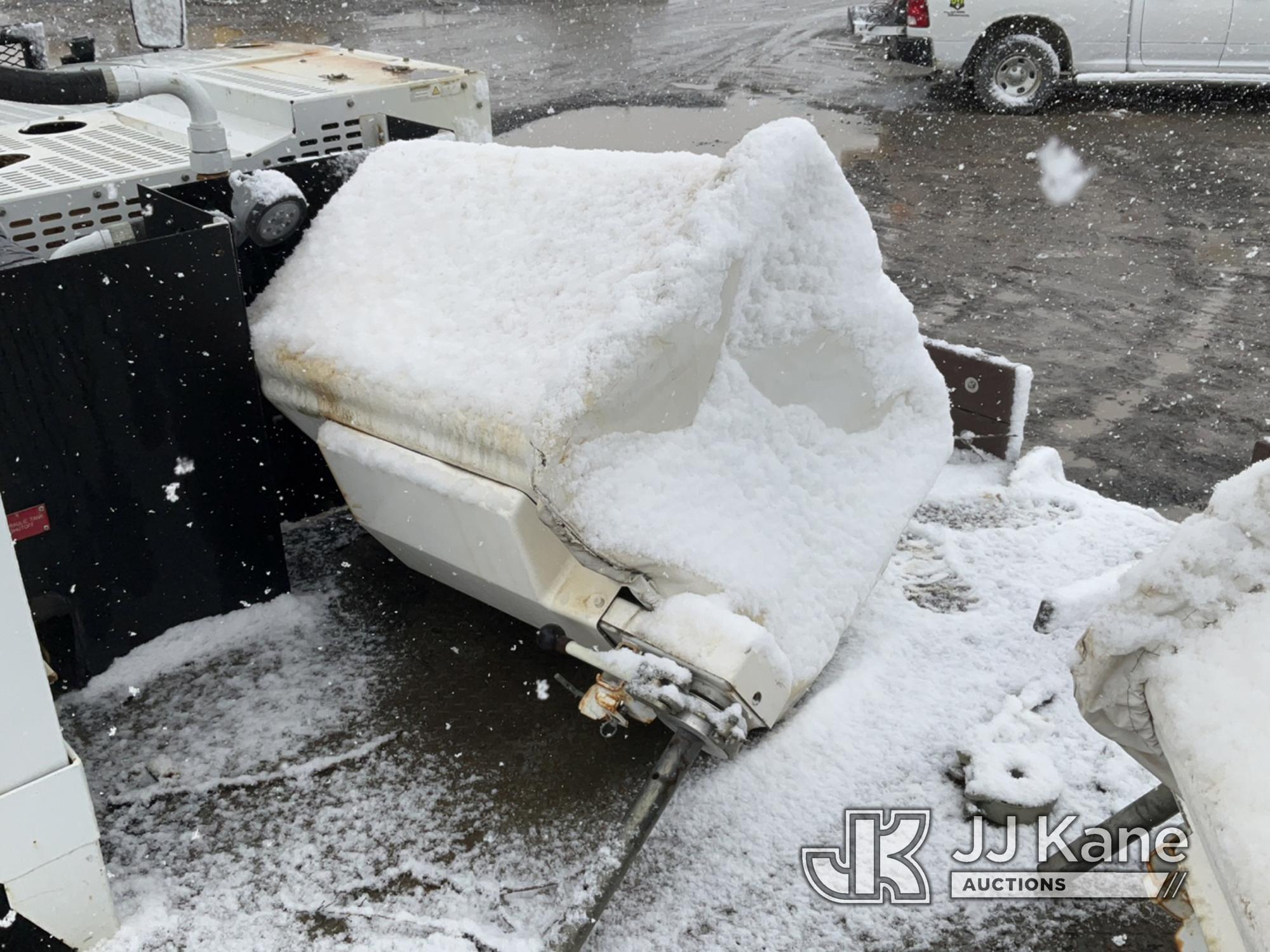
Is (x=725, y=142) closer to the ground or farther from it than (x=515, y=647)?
farther from it

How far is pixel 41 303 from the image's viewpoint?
2.37 m

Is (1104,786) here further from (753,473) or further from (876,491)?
(753,473)

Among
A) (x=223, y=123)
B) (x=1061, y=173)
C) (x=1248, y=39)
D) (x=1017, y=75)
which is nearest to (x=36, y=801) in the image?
(x=223, y=123)

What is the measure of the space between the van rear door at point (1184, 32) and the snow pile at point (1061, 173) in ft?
3.88

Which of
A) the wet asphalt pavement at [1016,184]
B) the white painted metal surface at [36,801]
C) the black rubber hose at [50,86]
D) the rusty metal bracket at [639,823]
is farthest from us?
the wet asphalt pavement at [1016,184]

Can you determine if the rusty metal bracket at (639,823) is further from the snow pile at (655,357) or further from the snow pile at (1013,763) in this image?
the snow pile at (1013,763)

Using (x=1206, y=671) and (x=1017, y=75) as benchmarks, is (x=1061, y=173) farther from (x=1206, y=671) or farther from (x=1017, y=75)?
(x=1206, y=671)

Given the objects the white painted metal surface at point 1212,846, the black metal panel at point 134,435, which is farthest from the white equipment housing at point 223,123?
the white painted metal surface at point 1212,846

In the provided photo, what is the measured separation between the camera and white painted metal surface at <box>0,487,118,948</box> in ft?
5.68

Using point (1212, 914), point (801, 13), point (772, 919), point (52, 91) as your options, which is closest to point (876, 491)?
point (772, 919)

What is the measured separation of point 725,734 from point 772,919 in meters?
0.41

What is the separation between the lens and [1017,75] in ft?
29.2

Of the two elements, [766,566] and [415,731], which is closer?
[766,566]

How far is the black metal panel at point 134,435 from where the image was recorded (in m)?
2.42
